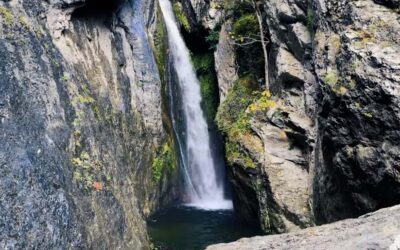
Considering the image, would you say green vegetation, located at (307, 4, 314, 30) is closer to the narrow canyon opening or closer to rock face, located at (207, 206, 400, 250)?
the narrow canyon opening

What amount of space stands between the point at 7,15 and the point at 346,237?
6.84 meters

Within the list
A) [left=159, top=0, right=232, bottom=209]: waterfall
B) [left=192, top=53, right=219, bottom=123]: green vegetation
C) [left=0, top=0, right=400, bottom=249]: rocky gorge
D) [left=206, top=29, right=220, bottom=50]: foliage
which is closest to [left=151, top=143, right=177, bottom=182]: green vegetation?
[left=0, top=0, right=400, bottom=249]: rocky gorge

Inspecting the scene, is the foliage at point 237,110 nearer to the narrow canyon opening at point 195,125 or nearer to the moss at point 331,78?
the narrow canyon opening at point 195,125

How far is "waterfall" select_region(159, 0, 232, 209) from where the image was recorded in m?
18.6

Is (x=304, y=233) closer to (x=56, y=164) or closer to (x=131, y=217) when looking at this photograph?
(x=56, y=164)

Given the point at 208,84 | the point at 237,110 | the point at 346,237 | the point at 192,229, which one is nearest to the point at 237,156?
the point at 237,110

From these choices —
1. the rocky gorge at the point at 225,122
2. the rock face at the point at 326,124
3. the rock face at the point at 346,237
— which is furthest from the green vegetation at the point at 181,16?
the rock face at the point at 346,237

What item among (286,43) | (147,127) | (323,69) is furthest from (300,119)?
(147,127)

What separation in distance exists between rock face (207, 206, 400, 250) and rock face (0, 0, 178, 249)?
3300 millimetres

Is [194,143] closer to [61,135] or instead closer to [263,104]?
[263,104]

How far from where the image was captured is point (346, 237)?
3.38 meters

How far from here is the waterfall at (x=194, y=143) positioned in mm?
18562

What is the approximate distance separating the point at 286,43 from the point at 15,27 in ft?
30.0

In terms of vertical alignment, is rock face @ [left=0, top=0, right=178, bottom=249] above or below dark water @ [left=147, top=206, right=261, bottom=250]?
above
